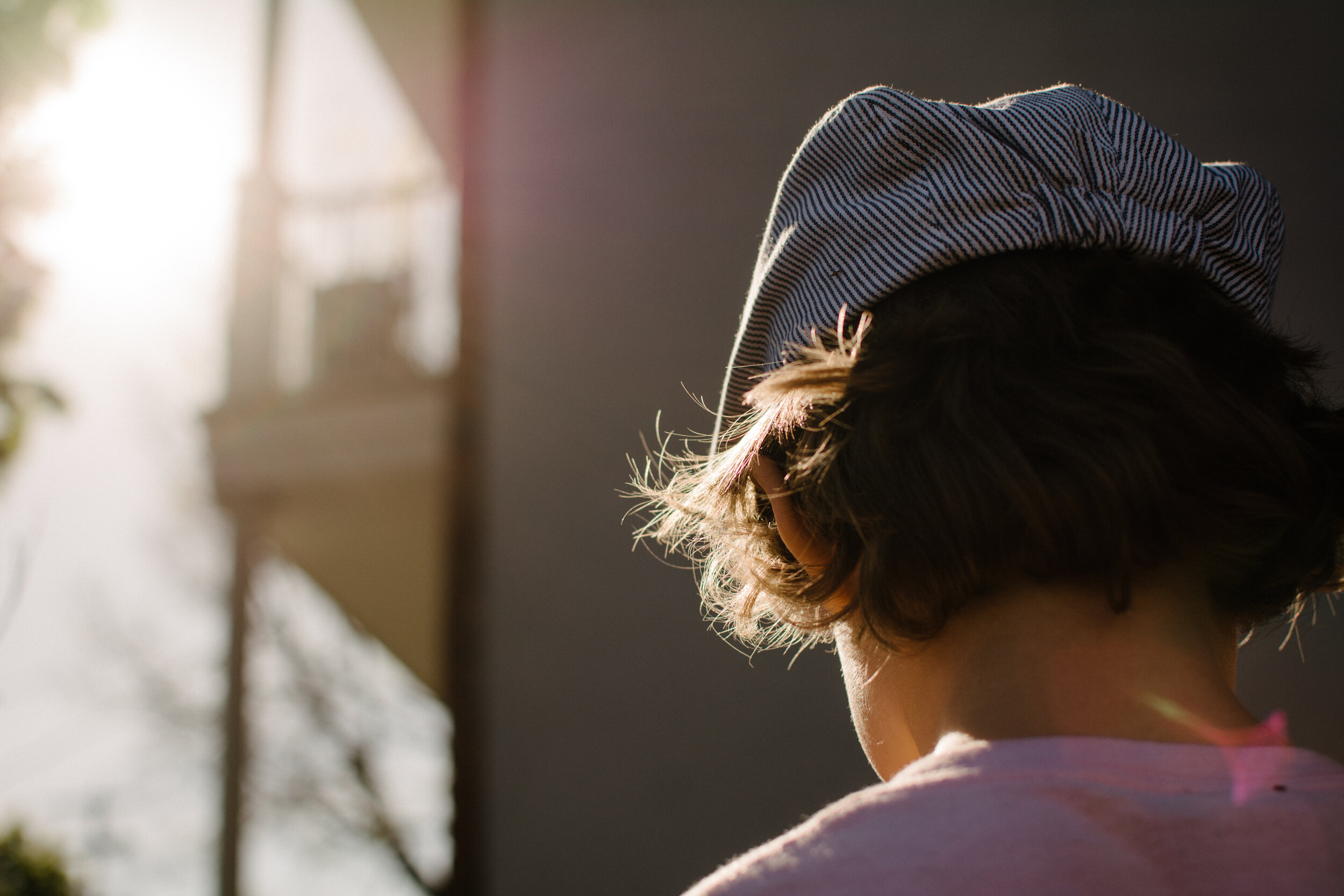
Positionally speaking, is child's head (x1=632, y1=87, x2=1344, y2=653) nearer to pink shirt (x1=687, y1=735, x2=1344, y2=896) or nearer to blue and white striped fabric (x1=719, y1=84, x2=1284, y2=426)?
blue and white striped fabric (x1=719, y1=84, x2=1284, y2=426)

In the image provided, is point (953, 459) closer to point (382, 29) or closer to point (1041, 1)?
point (1041, 1)

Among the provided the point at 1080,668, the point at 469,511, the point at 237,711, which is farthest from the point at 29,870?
the point at 1080,668

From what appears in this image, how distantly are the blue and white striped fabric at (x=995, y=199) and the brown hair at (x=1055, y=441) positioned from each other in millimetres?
25

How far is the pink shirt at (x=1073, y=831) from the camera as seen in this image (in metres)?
0.56

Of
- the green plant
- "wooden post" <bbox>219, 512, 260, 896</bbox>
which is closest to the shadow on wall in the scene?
"wooden post" <bbox>219, 512, 260, 896</bbox>

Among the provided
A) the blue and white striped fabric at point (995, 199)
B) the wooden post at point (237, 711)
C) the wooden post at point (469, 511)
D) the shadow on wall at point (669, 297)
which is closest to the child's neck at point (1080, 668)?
the blue and white striped fabric at point (995, 199)

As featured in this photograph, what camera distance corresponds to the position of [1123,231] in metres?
0.78

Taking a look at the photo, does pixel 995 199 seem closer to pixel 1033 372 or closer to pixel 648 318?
pixel 1033 372

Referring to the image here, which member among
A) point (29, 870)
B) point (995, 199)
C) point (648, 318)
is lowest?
point (29, 870)

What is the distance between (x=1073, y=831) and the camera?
571 millimetres

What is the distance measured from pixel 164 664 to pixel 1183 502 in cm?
918

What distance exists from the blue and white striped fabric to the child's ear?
11cm

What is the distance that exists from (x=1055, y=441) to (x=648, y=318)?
6.04 ft

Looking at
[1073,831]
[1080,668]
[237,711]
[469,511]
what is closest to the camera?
[1073,831]
